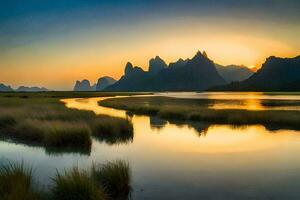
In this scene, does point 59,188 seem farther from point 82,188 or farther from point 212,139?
point 212,139

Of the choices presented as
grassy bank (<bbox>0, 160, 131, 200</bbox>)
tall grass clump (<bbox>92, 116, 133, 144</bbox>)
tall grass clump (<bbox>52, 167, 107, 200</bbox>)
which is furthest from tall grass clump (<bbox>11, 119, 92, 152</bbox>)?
tall grass clump (<bbox>52, 167, 107, 200</bbox>)

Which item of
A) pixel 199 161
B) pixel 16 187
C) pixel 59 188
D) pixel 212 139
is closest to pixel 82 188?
pixel 59 188

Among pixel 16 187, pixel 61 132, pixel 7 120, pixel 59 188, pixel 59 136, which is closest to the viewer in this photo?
pixel 16 187

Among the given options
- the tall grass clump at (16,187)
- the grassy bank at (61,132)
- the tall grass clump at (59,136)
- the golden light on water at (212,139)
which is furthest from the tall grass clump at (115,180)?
the tall grass clump at (59,136)

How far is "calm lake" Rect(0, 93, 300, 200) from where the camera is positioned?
1359 cm

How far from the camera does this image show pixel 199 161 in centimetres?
1948

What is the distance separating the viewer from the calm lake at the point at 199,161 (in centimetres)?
1359

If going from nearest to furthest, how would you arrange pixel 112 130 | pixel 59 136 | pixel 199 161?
pixel 199 161 → pixel 59 136 → pixel 112 130

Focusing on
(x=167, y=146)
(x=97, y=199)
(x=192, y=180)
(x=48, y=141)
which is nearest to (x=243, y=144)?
(x=167, y=146)

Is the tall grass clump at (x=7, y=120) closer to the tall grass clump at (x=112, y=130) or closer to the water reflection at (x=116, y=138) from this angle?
the tall grass clump at (x=112, y=130)

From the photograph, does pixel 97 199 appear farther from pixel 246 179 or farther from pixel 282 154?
pixel 282 154

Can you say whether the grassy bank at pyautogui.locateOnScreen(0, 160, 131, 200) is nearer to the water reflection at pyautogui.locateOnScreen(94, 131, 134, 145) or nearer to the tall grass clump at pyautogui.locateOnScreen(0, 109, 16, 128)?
the water reflection at pyautogui.locateOnScreen(94, 131, 134, 145)

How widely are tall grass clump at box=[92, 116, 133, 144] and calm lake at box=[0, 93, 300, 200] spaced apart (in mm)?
918

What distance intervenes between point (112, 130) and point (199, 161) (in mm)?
11922
